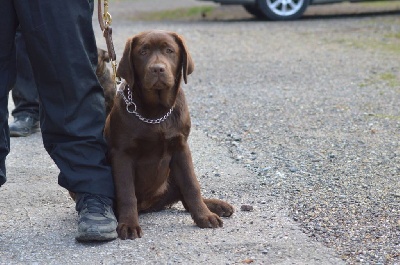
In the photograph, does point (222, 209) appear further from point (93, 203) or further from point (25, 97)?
point (25, 97)

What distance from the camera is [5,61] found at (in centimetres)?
437

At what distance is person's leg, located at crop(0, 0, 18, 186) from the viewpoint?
4281 mm

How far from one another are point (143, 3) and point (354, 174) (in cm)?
1311

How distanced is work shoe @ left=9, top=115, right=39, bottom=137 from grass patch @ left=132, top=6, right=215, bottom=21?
806 centimetres

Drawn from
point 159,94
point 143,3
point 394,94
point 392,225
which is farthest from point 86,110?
point 143,3

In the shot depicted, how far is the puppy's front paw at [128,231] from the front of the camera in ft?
14.3

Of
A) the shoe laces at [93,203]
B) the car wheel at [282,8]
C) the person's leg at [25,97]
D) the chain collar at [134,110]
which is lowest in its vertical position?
the car wheel at [282,8]

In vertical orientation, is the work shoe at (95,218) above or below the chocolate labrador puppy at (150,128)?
below

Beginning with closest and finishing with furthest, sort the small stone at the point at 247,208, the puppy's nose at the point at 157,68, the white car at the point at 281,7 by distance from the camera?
the puppy's nose at the point at 157,68 → the small stone at the point at 247,208 → the white car at the point at 281,7

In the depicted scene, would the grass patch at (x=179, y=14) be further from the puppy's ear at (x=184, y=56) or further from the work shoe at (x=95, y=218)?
the work shoe at (x=95, y=218)

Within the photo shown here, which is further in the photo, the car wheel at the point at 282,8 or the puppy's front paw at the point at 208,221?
the car wheel at the point at 282,8

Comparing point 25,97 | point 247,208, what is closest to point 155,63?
point 247,208

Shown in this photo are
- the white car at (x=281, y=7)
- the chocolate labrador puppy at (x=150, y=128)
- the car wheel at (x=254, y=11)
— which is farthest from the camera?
the car wheel at (x=254, y=11)

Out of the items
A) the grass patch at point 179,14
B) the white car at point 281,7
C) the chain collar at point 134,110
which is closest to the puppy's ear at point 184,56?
the chain collar at point 134,110
